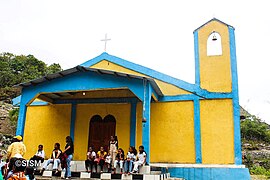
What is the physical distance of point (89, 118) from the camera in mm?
12992

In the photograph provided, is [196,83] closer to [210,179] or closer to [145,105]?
[145,105]

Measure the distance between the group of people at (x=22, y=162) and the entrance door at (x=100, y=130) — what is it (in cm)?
284

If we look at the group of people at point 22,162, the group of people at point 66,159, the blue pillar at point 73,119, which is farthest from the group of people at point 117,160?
the blue pillar at point 73,119

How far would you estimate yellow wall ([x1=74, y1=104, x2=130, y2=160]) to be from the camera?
1236 cm

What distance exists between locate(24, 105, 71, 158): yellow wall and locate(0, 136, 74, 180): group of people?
9.55 ft

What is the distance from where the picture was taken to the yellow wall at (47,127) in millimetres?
13141

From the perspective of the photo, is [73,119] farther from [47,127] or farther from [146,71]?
[146,71]

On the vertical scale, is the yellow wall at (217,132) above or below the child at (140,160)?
above

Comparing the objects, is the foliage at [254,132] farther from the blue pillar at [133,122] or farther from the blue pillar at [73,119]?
the blue pillar at [73,119]

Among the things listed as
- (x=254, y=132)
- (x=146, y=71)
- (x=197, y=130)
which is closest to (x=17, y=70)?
(x=146, y=71)

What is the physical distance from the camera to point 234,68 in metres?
11.6

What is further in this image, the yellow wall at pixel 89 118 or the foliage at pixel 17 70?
the foliage at pixel 17 70

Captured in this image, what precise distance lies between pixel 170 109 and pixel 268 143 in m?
13.2

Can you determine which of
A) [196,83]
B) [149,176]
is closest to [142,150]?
[149,176]
